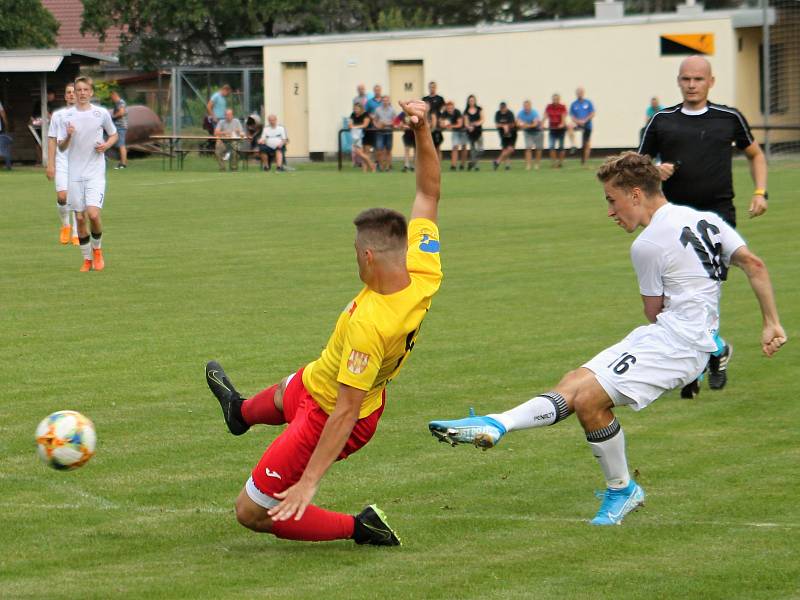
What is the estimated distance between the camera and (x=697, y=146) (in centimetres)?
973

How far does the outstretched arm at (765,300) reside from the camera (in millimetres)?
6621

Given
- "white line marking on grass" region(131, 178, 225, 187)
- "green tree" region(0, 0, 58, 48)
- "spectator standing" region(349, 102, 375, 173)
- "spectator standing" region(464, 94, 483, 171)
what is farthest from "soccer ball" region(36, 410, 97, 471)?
"green tree" region(0, 0, 58, 48)

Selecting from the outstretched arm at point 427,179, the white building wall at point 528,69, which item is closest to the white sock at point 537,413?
the outstretched arm at point 427,179

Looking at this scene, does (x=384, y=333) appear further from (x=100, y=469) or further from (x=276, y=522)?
(x=100, y=469)

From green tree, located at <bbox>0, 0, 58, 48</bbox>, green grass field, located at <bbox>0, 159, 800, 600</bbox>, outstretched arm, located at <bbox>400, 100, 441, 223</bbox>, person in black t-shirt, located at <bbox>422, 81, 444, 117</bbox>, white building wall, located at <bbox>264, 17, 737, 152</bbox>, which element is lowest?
green grass field, located at <bbox>0, 159, 800, 600</bbox>

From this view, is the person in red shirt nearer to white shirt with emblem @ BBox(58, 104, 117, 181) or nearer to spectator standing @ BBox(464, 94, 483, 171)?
spectator standing @ BBox(464, 94, 483, 171)

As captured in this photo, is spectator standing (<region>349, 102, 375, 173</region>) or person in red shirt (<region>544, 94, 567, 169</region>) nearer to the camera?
spectator standing (<region>349, 102, 375, 173</region>)

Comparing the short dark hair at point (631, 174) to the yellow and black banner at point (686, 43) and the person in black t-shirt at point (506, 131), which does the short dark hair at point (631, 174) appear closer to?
the person in black t-shirt at point (506, 131)

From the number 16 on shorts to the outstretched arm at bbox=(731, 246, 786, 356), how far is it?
698 millimetres

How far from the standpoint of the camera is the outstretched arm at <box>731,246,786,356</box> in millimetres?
6621

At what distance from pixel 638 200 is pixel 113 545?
2.92m

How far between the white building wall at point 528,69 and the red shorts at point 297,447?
34.9 m

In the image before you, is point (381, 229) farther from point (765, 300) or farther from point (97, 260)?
point (97, 260)

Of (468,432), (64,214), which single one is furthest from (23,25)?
(468,432)
